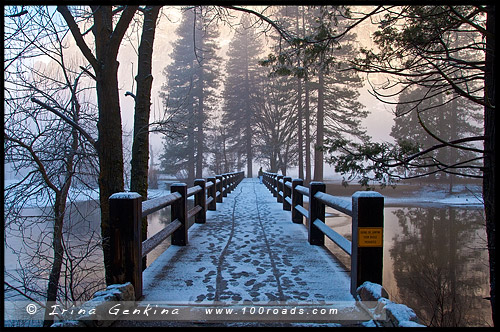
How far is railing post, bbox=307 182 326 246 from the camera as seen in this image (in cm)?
485

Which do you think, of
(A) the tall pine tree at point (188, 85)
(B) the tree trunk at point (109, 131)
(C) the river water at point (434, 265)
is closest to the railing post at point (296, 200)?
(C) the river water at point (434, 265)

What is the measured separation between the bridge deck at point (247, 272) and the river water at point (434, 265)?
2191mm

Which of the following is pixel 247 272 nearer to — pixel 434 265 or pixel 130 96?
pixel 130 96

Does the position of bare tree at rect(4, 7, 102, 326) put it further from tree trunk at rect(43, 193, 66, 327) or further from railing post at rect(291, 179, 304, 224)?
railing post at rect(291, 179, 304, 224)

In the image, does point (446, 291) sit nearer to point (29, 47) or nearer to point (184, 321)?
point (184, 321)

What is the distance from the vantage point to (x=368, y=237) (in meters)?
2.83

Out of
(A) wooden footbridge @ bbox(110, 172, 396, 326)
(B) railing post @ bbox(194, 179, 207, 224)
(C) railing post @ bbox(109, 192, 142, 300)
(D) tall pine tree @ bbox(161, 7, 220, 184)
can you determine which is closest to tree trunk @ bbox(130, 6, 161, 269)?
(B) railing post @ bbox(194, 179, 207, 224)

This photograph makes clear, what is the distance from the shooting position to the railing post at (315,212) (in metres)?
4.85

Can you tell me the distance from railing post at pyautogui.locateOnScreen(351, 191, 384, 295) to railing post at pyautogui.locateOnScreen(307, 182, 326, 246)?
1.95 m

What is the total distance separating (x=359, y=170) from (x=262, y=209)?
397 cm

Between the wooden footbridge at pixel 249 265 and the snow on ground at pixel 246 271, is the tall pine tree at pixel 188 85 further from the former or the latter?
the wooden footbridge at pixel 249 265

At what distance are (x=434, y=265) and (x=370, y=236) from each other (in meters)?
10.0

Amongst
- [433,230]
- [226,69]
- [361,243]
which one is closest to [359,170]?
[361,243]

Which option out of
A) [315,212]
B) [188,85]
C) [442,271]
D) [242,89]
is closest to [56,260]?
[315,212]
